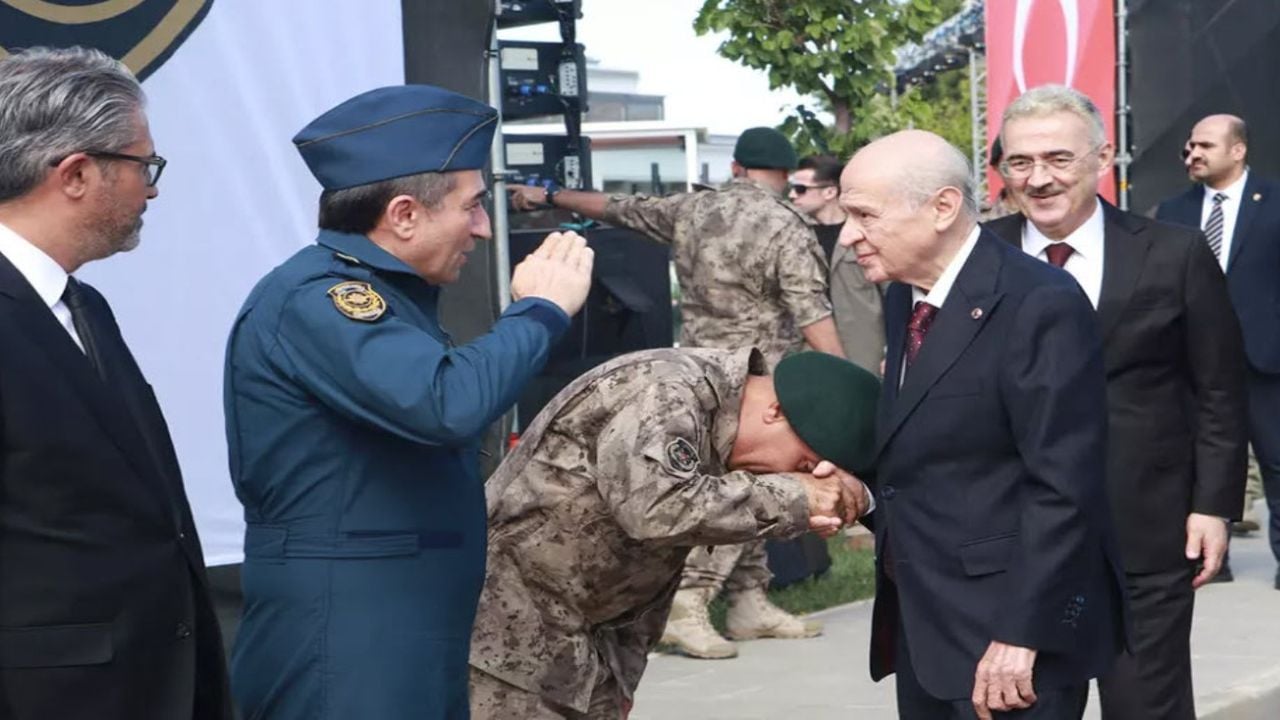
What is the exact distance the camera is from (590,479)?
3885 millimetres

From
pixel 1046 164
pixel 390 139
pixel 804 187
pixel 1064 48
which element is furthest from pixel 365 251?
pixel 1064 48

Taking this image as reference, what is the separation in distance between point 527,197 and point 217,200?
112 inches

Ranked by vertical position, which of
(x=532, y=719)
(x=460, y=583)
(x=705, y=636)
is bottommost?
(x=705, y=636)

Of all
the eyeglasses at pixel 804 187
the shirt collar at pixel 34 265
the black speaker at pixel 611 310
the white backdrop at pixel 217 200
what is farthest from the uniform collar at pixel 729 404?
the eyeglasses at pixel 804 187

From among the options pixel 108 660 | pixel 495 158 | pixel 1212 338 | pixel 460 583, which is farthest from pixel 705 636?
pixel 108 660

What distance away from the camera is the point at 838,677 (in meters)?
7.42

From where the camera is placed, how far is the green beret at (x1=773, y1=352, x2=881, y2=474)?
148 inches

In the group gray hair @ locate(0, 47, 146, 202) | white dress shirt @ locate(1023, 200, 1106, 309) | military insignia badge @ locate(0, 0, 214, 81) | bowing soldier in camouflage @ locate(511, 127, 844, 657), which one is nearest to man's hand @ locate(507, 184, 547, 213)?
bowing soldier in camouflage @ locate(511, 127, 844, 657)

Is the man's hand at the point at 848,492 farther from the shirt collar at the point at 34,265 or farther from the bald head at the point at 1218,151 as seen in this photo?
the bald head at the point at 1218,151

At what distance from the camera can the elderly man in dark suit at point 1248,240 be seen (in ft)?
30.5

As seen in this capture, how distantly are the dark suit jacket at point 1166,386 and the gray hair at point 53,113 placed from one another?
2516 mm

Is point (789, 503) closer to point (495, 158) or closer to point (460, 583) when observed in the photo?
point (460, 583)

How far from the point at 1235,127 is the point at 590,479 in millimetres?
6519

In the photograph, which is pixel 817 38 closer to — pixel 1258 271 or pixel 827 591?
pixel 1258 271
